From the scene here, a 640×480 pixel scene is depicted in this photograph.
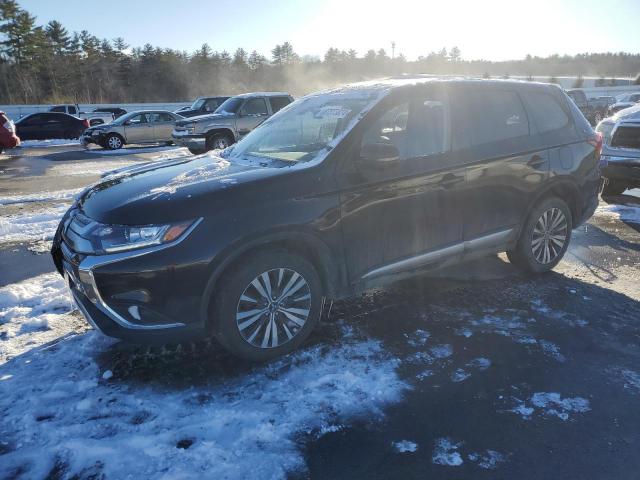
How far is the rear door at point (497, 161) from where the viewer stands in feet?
13.4

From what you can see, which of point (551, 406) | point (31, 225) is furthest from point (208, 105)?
point (551, 406)

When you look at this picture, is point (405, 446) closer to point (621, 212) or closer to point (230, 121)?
point (621, 212)

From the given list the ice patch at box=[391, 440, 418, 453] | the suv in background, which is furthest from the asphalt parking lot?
the suv in background

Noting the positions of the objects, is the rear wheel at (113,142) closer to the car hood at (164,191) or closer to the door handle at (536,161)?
the car hood at (164,191)

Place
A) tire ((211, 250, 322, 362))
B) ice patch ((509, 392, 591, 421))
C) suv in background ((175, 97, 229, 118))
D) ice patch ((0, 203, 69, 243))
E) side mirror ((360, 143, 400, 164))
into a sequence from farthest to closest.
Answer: suv in background ((175, 97, 229, 118)), ice patch ((0, 203, 69, 243)), side mirror ((360, 143, 400, 164)), tire ((211, 250, 322, 362)), ice patch ((509, 392, 591, 421))

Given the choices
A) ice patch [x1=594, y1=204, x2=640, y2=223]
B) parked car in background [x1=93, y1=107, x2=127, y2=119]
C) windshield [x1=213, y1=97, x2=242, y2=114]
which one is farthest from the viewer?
parked car in background [x1=93, y1=107, x2=127, y2=119]

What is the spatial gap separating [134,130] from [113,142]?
915mm

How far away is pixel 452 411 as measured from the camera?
2809 millimetres

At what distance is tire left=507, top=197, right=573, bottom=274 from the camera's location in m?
4.65

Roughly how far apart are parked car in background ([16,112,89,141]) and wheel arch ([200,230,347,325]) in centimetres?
2343

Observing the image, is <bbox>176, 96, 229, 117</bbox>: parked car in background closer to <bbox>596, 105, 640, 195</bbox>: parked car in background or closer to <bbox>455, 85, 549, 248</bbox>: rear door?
<bbox>596, 105, 640, 195</bbox>: parked car in background

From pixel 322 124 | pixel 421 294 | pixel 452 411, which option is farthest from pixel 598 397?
pixel 322 124

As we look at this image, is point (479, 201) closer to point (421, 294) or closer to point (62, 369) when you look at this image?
point (421, 294)

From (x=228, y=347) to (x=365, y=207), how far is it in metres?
1.35
